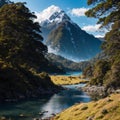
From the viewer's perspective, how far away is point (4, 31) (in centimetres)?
10238

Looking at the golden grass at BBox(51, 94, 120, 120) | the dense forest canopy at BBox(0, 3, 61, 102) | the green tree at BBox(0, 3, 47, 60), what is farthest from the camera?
the green tree at BBox(0, 3, 47, 60)

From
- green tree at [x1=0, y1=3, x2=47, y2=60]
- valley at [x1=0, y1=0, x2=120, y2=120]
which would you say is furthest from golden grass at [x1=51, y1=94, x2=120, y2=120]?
green tree at [x1=0, y1=3, x2=47, y2=60]

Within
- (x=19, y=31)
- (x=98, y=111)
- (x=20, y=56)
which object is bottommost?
(x=98, y=111)

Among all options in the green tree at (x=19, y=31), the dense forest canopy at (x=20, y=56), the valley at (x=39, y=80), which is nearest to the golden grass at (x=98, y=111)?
the valley at (x=39, y=80)

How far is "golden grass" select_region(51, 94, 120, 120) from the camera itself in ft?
99.2

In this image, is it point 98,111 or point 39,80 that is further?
point 39,80

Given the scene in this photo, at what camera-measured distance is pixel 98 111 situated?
31.9 meters

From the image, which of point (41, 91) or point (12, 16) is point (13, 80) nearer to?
point (41, 91)

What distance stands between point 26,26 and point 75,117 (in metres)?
80.8

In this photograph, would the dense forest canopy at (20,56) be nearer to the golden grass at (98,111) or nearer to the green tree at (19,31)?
the green tree at (19,31)

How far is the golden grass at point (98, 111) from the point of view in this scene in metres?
30.2

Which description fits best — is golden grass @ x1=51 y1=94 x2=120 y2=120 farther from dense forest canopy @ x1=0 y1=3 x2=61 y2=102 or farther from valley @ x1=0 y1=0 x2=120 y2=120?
dense forest canopy @ x1=0 y1=3 x2=61 y2=102

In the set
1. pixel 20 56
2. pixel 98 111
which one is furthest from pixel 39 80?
pixel 98 111

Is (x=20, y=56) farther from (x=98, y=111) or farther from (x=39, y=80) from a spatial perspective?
(x=98, y=111)
